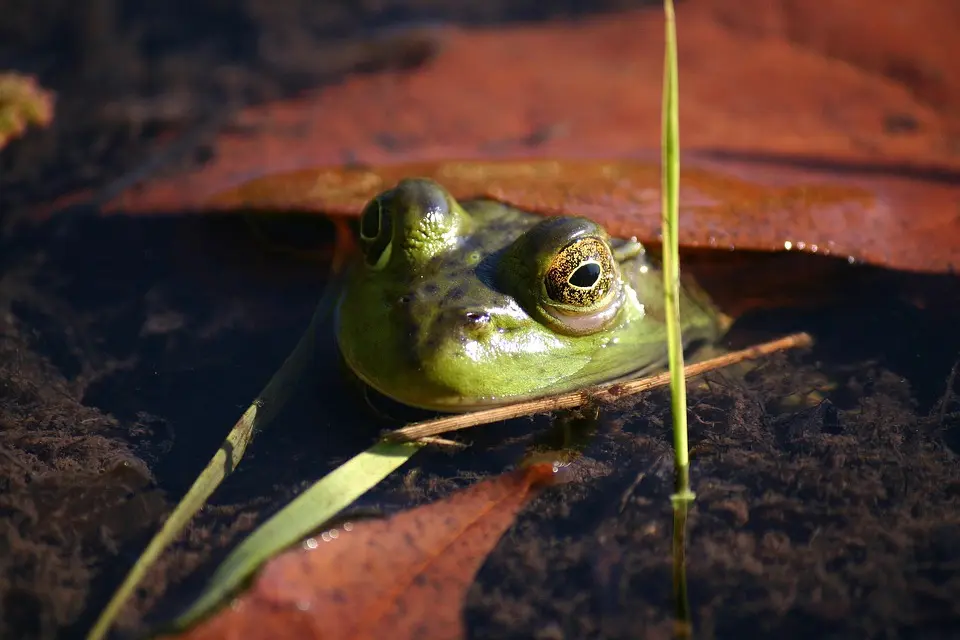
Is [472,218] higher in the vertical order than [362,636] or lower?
higher

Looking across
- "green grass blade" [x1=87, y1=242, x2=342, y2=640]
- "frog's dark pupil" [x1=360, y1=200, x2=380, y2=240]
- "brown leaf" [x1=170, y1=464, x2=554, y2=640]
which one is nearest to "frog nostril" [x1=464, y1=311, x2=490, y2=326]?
"brown leaf" [x1=170, y1=464, x2=554, y2=640]

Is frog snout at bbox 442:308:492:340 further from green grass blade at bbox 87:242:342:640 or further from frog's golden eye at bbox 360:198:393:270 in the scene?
green grass blade at bbox 87:242:342:640

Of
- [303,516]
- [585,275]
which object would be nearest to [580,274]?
[585,275]

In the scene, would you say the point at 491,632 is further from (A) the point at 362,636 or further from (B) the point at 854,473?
(B) the point at 854,473

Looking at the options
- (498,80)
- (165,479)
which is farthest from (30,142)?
(165,479)

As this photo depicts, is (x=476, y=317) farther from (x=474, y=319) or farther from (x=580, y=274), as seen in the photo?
(x=580, y=274)
